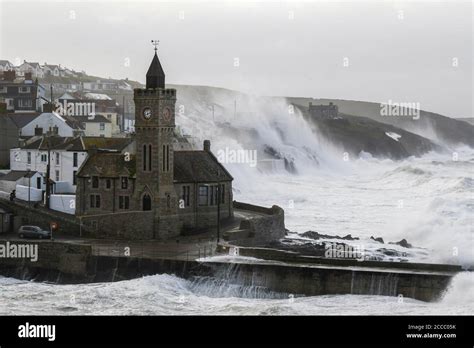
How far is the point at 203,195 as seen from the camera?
52.2 meters

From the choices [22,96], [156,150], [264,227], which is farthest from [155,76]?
[22,96]

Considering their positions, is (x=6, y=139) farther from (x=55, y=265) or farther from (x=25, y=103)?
(x=25, y=103)

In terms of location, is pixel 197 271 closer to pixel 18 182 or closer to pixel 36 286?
pixel 36 286

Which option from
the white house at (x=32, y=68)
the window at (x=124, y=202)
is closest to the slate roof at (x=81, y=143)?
the window at (x=124, y=202)

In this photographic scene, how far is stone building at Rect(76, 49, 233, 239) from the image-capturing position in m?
48.7

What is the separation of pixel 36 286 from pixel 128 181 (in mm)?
9354

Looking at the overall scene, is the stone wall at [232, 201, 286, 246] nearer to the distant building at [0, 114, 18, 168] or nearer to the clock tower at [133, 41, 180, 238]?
the clock tower at [133, 41, 180, 238]

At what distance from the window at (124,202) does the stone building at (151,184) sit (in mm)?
47

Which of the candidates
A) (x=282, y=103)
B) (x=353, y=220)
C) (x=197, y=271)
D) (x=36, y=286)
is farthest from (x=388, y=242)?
(x=282, y=103)

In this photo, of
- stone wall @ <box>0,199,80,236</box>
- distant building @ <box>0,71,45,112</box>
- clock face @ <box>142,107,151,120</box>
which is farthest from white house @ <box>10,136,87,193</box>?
distant building @ <box>0,71,45,112</box>

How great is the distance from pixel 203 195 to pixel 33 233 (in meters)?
8.91

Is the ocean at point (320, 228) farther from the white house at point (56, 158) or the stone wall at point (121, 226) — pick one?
the white house at point (56, 158)

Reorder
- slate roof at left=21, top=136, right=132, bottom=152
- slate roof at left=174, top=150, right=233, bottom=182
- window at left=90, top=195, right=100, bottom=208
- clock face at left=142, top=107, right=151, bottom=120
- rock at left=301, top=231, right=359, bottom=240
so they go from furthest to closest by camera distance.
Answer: slate roof at left=21, top=136, right=132, bottom=152 < rock at left=301, top=231, right=359, bottom=240 < slate roof at left=174, top=150, right=233, bottom=182 < window at left=90, top=195, right=100, bottom=208 < clock face at left=142, top=107, right=151, bottom=120

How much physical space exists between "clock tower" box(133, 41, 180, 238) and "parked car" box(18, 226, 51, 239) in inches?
181
